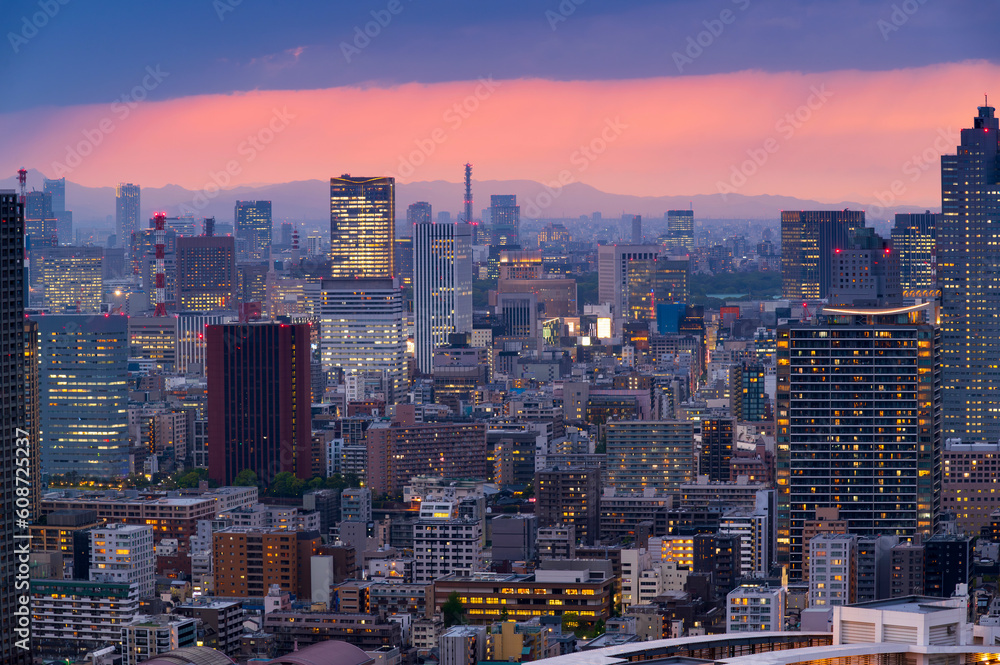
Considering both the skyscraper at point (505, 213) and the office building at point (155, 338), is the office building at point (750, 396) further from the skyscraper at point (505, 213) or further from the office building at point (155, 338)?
the skyscraper at point (505, 213)

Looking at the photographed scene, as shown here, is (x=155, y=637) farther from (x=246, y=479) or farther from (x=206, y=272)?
(x=206, y=272)

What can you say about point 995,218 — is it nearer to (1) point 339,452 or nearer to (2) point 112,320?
(1) point 339,452

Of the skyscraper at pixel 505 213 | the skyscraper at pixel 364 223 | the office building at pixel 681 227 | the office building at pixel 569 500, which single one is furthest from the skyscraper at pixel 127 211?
the office building at pixel 569 500

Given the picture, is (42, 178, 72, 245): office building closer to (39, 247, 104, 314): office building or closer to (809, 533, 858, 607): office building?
(39, 247, 104, 314): office building

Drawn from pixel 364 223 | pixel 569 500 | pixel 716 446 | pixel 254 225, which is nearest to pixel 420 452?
pixel 716 446

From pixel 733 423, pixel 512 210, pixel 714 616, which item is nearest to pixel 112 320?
pixel 733 423

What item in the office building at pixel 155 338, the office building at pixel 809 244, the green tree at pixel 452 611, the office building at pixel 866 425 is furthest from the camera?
the office building at pixel 809 244
